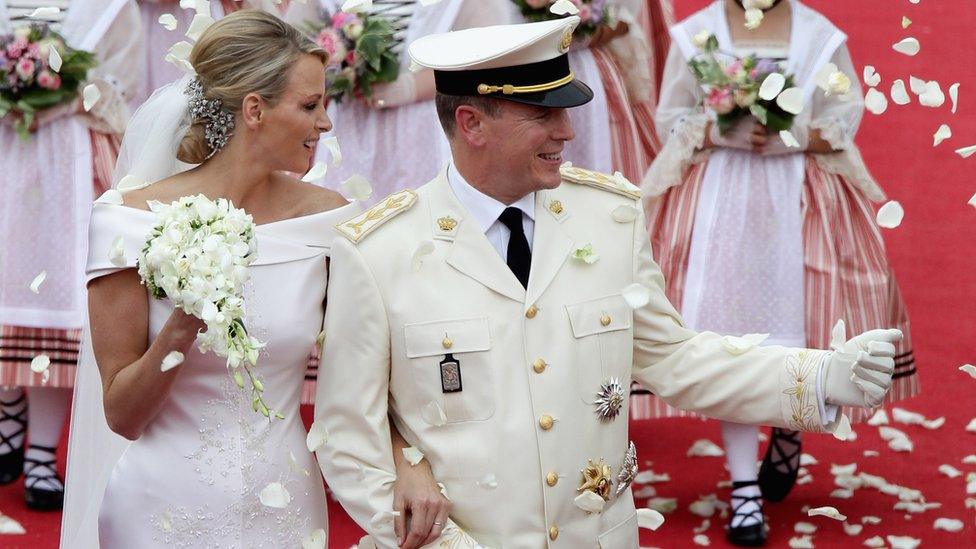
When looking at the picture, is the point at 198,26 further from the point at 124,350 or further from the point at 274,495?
the point at 274,495

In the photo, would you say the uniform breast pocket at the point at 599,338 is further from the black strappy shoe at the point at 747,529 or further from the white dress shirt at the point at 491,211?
the black strappy shoe at the point at 747,529

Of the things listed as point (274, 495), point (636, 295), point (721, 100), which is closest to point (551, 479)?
point (636, 295)

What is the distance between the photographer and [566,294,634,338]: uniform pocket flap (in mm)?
3176

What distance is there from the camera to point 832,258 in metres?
5.50

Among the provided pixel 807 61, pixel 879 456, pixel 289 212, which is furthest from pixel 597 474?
pixel 879 456

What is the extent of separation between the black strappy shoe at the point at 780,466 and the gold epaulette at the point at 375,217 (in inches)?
104

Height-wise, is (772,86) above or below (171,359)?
above

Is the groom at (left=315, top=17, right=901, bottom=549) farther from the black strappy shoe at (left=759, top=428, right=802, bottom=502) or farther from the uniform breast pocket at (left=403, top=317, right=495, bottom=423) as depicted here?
the black strappy shoe at (left=759, top=428, right=802, bottom=502)

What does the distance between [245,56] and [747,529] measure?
8.29 ft

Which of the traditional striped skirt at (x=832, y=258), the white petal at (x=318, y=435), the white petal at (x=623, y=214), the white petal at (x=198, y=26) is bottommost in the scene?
the traditional striped skirt at (x=832, y=258)

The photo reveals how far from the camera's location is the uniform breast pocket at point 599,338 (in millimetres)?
3178

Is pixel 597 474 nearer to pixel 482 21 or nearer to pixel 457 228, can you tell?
pixel 457 228

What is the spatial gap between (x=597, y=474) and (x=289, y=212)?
34.3 inches

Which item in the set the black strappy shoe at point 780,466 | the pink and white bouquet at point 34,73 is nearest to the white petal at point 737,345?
the black strappy shoe at point 780,466
